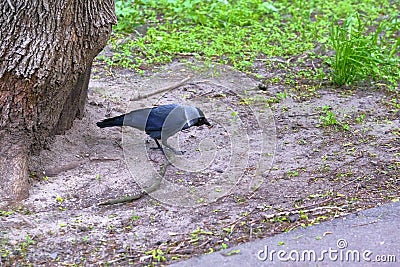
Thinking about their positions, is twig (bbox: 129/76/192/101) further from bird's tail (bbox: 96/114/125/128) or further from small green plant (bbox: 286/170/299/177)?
small green plant (bbox: 286/170/299/177)

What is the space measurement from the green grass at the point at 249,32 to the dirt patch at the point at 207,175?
0.52 m

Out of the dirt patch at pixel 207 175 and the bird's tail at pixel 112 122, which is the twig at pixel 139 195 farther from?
the bird's tail at pixel 112 122

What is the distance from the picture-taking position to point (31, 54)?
434 centimetres

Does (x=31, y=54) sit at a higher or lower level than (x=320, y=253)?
higher

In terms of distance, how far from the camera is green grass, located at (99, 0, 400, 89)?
698cm

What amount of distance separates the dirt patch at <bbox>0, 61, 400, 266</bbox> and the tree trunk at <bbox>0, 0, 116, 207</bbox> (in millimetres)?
219

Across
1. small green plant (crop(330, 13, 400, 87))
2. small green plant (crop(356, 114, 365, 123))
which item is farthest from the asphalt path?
small green plant (crop(330, 13, 400, 87))

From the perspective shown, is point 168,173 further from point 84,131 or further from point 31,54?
point 31,54

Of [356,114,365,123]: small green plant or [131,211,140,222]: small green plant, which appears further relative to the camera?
[356,114,365,123]: small green plant

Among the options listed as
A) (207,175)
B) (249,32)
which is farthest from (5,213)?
(249,32)

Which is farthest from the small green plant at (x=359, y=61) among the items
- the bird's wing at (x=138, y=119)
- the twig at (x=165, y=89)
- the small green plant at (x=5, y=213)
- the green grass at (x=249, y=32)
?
the small green plant at (x=5, y=213)

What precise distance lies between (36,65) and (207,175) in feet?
4.58

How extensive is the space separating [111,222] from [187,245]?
0.55 metres

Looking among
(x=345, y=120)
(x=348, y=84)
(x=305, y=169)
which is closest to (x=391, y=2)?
(x=348, y=84)
